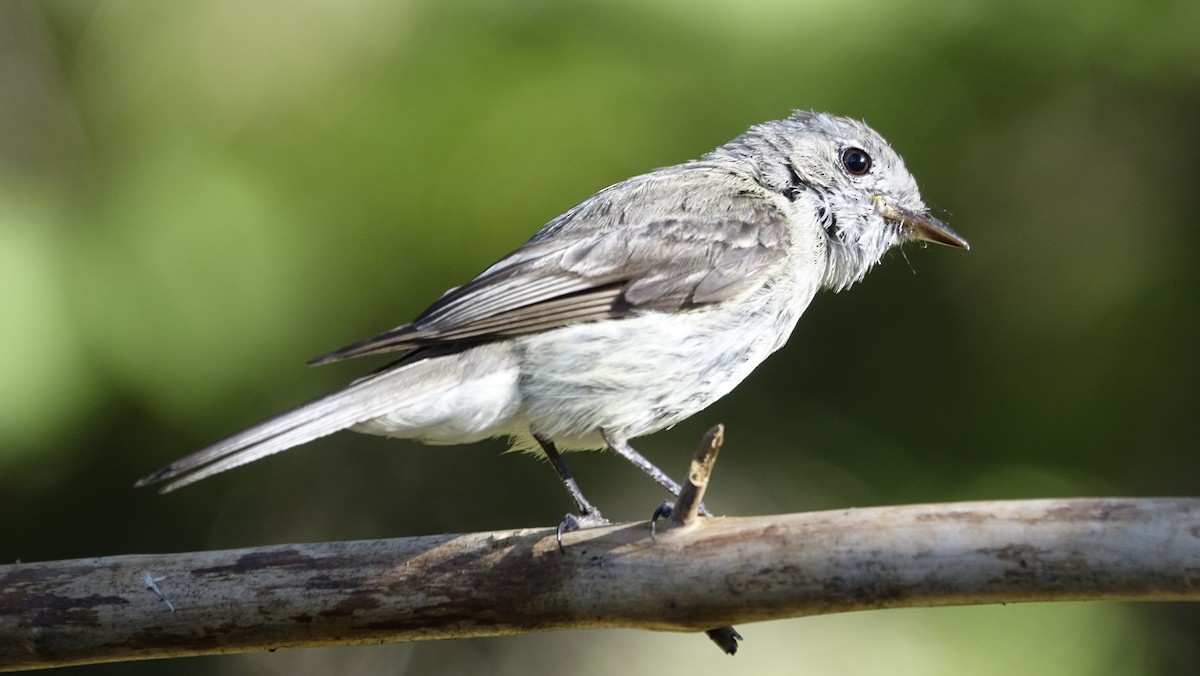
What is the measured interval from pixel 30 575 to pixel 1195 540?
8.94 feet

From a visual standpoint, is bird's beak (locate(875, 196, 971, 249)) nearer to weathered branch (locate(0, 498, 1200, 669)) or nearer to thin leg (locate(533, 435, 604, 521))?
thin leg (locate(533, 435, 604, 521))

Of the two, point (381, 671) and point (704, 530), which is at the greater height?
point (704, 530)

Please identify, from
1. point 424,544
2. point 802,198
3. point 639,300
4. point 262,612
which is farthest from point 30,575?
point 802,198

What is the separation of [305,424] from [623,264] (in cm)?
114

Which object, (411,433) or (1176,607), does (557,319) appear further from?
(1176,607)

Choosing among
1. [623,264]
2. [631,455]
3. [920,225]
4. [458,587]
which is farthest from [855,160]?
[458,587]

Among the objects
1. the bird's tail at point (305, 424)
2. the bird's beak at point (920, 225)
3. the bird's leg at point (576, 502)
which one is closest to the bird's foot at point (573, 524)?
the bird's leg at point (576, 502)

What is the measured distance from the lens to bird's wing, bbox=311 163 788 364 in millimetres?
3299

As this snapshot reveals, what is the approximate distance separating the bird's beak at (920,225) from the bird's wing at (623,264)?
0.48 metres

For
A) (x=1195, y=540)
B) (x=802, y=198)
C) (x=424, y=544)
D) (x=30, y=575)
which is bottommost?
(x=30, y=575)

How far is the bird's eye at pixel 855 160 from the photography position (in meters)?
3.96

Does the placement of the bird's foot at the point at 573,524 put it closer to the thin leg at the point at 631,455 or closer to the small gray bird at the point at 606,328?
the small gray bird at the point at 606,328

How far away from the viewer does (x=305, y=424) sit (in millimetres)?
2846

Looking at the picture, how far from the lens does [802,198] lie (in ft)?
12.7
